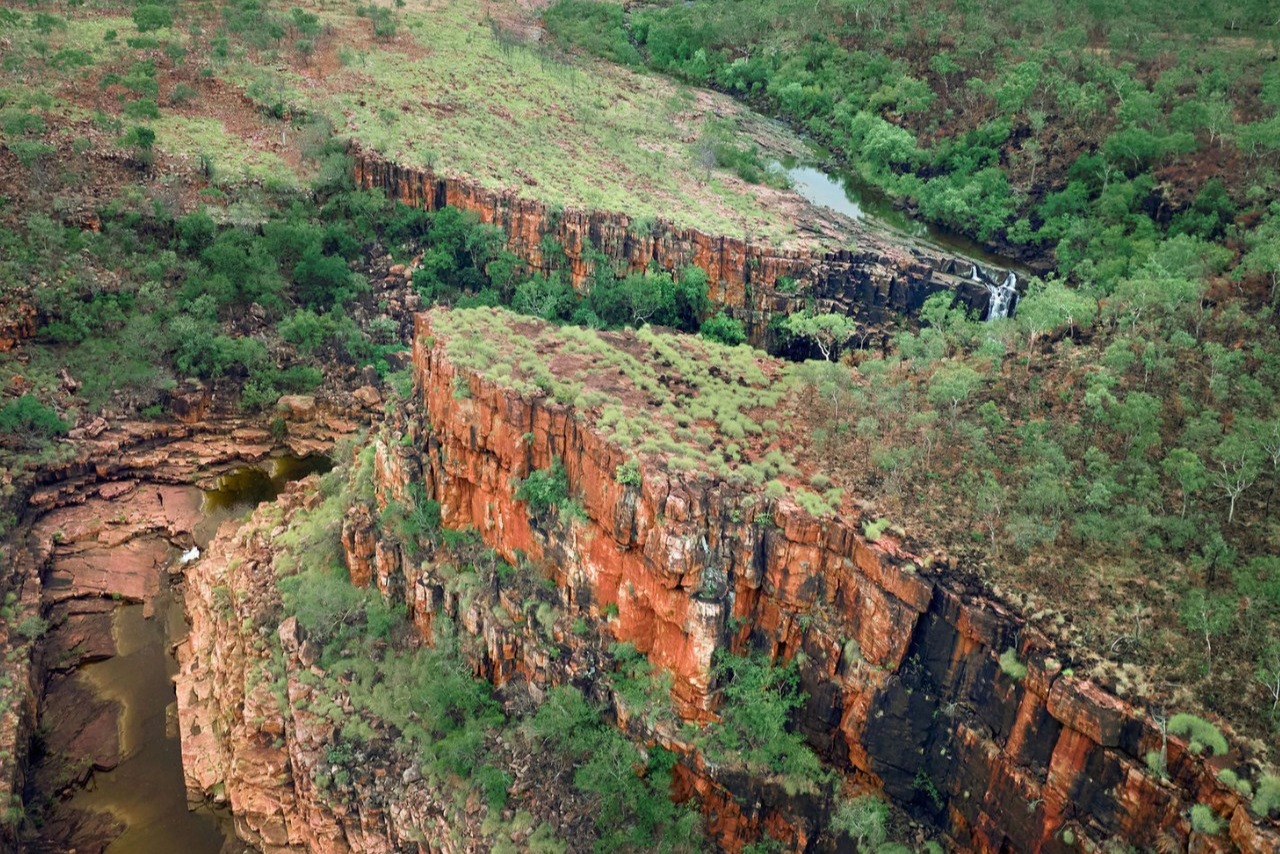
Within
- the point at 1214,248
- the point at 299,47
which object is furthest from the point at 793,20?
the point at 1214,248

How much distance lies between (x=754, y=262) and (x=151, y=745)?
33696 millimetres

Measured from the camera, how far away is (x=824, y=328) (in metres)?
47.6

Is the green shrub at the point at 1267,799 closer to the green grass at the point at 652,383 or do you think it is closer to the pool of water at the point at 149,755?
the green grass at the point at 652,383

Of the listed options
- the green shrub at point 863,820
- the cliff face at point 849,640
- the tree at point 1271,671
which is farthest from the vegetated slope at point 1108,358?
the green shrub at point 863,820

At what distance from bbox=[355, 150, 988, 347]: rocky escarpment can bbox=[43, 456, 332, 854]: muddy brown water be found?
2121 centimetres

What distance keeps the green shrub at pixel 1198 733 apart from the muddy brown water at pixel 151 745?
27.8 m

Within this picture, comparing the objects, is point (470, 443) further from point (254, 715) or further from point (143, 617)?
point (143, 617)

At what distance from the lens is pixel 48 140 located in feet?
182

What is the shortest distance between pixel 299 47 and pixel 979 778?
214 feet

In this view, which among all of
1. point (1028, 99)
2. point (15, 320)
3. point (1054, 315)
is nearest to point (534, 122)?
point (1028, 99)

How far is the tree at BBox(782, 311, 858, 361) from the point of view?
4672 cm

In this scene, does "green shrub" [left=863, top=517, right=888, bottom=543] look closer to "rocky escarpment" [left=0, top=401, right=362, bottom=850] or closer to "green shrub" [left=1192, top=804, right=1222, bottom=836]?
"green shrub" [left=1192, top=804, right=1222, bottom=836]

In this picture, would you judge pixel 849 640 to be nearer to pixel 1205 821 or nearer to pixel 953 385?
pixel 1205 821

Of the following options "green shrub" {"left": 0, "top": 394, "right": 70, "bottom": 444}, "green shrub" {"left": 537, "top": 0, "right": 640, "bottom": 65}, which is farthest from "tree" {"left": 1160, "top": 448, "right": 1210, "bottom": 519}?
"green shrub" {"left": 537, "top": 0, "right": 640, "bottom": 65}
